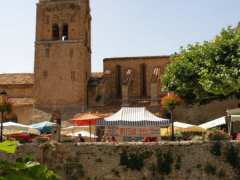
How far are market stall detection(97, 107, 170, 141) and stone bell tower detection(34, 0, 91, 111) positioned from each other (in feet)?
59.7

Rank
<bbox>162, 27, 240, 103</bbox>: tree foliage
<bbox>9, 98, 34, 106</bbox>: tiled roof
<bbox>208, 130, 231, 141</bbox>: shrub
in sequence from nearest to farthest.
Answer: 1. <bbox>208, 130, 231, 141</bbox>: shrub
2. <bbox>162, 27, 240, 103</bbox>: tree foliage
3. <bbox>9, 98, 34, 106</bbox>: tiled roof

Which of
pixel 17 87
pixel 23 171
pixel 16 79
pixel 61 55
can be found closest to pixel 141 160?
pixel 23 171

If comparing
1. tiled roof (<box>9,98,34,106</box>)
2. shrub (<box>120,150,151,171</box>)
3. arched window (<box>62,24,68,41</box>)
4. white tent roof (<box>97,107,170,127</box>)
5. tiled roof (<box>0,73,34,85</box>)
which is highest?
arched window (<box>62,24,68,41</box>)

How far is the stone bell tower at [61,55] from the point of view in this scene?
44.7m

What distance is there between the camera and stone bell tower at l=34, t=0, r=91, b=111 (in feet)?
147

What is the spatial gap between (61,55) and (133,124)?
2207 centimetres

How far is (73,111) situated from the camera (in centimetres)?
4403

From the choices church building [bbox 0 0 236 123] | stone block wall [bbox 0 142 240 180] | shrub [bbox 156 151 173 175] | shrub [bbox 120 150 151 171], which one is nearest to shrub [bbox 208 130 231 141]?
stone block wall [bbox 0 142 240 180]

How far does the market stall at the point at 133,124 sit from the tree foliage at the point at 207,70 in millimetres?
5679

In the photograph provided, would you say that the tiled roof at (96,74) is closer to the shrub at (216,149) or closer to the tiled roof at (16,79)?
the tiled roof at (16,79)

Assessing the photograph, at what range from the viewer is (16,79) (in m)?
50.0

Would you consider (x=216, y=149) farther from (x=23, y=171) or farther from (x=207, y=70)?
(x=23, y=171)

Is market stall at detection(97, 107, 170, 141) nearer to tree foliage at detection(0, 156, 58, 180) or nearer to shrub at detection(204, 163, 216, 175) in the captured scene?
shrub at detection(204, 163, 216, 175)

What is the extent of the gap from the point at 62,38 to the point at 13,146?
4467 centimetres
